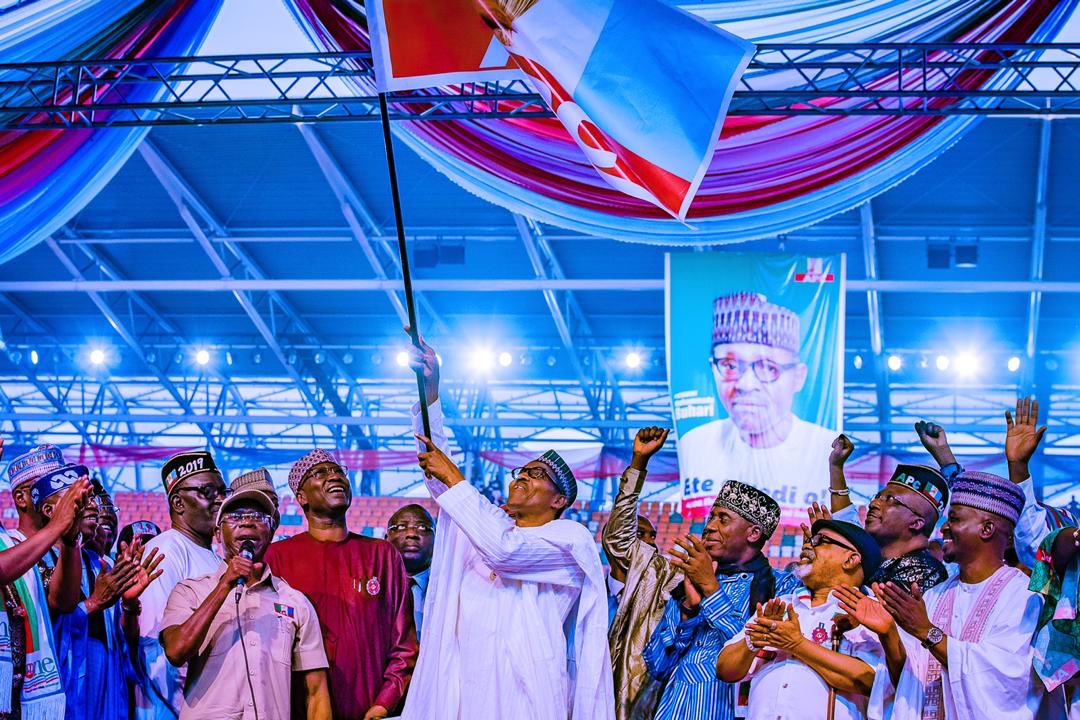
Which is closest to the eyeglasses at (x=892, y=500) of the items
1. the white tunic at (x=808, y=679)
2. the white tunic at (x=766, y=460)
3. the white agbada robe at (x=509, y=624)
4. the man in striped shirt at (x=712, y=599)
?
the man in striped shirt at (x=712, y=599)

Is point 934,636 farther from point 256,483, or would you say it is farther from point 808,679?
point 256,483

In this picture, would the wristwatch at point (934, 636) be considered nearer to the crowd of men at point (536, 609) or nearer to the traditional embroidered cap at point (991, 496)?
the crowd of men at point (536, 609)

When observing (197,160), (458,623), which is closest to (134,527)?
(458,623)

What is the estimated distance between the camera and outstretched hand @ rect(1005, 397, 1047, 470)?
403 centimetres

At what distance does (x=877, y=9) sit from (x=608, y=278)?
22.7 ft

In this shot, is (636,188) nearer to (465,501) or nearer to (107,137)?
(465,501)

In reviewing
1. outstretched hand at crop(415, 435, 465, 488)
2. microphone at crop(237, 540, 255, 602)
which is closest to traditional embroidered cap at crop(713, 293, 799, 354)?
outstretched hand at crop(415, 435, 465, 488)

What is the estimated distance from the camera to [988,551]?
3.71m

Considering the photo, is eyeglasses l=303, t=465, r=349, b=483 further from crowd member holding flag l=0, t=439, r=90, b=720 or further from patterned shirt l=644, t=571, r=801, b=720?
patterned shirt l=644, t=571, r=801, b=720

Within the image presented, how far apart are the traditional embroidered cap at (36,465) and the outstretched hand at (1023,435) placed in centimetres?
299

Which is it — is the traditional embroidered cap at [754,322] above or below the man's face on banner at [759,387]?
above

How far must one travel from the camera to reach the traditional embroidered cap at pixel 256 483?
4.25 metres

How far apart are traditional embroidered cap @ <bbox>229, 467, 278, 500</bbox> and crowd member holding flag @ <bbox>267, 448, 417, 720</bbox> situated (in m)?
0.12

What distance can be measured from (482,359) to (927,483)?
10687 mm
